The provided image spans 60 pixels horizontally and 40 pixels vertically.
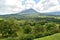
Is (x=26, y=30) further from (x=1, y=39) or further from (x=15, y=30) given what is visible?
(x=1, y=39)

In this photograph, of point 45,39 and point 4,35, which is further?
point 4,35

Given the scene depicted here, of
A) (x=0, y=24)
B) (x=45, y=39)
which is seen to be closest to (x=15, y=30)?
(x=0, y=24)

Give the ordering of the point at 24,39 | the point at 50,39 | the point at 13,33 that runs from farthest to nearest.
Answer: the point at 13,33 < the point at 50,39 < the point at 24,39

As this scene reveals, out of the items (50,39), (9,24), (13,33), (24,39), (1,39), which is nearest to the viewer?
(24,39)

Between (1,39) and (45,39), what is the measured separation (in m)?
14.6

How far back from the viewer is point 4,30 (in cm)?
6222

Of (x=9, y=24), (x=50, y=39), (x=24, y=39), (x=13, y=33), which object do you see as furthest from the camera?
(x=9, y=24)

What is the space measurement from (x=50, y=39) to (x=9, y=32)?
58.3 feet

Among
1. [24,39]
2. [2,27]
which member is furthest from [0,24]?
[24,39]

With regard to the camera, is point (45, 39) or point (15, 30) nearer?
point (45, 39)

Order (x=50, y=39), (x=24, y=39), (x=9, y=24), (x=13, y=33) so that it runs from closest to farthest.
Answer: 1. (x=24, y=39)
2. (x=50, y=39)
3. (x=13, y=33)
4. (x=9, y=24)

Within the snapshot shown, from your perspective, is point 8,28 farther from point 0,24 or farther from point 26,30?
point 26,30

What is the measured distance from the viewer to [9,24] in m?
65.4

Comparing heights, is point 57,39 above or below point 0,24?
below
